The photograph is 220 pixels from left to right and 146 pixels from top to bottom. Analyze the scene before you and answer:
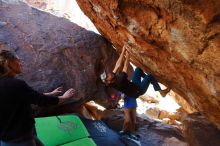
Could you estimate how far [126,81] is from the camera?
602cm

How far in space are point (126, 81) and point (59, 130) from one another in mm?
1581

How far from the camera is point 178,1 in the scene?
11.4 ft

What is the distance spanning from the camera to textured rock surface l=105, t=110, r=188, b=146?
727cm

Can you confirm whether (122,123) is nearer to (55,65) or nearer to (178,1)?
(55,65)

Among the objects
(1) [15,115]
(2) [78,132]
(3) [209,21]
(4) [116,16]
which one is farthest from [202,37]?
(2) [78,132]

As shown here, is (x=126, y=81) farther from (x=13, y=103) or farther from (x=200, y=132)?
(x=13, y=103)

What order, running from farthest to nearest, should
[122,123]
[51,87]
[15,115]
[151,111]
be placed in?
[151,111], [122,123], [51,87], [15,115]

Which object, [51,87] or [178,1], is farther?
[51,87]

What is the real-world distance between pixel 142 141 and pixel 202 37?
13.3 feet

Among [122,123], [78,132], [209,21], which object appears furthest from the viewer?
[122,123]

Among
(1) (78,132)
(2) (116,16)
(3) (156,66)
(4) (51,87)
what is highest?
(2) (116,16)

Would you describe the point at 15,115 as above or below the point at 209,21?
below

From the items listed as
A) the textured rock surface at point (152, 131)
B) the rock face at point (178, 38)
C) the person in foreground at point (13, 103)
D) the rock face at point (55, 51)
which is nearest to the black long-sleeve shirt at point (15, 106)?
the person in foreground at point (13, 103)

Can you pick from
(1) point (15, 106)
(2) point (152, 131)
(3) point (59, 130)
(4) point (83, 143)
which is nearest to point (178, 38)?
(1) point (15, 106)
